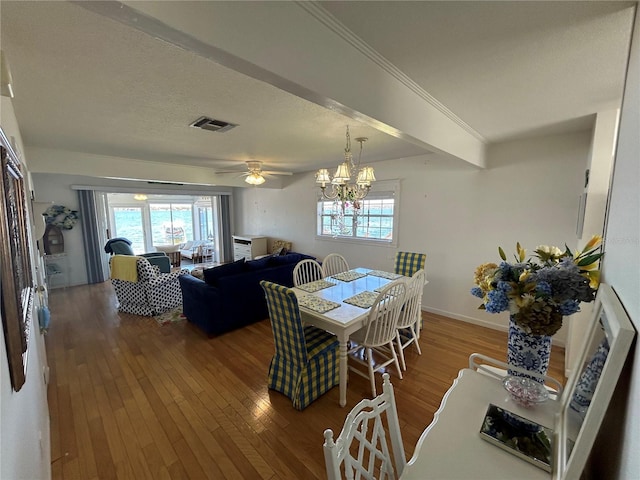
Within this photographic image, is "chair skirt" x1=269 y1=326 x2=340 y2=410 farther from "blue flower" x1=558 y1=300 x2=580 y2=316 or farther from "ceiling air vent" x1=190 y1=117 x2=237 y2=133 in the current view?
"ceiling air vent" x1=190 y1=117 x2=237 y2=133

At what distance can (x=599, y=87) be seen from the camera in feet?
5.59

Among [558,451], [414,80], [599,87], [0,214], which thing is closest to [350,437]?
[558,451]

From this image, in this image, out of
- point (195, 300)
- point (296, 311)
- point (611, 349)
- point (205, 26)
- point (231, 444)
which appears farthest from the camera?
point (195, 300)

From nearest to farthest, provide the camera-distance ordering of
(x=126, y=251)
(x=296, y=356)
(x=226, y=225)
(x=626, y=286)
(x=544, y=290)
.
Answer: (x=626, y=286), (x=544, y=290), (x=296, y=356), (x=126, y=251), (x=226, y=225)

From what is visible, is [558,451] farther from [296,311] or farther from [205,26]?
[205,26]

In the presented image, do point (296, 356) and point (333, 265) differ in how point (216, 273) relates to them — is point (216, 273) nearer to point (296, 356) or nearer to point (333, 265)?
point (333, 265)

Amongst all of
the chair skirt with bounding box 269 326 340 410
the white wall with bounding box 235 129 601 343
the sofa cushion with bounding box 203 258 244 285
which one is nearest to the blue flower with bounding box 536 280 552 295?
the chair skirt with bounding box 269 326 340 410

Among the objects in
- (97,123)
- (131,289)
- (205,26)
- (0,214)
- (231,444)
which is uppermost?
(97,123)

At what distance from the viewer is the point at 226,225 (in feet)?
24.6

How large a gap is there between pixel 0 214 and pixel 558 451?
182 cm

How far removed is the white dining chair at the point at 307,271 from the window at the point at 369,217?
3.02 ft

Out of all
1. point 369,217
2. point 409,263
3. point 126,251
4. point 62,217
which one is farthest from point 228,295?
point 62,217

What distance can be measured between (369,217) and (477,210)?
162cm

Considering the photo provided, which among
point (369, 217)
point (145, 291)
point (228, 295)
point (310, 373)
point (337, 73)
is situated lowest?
point (310, 373)
